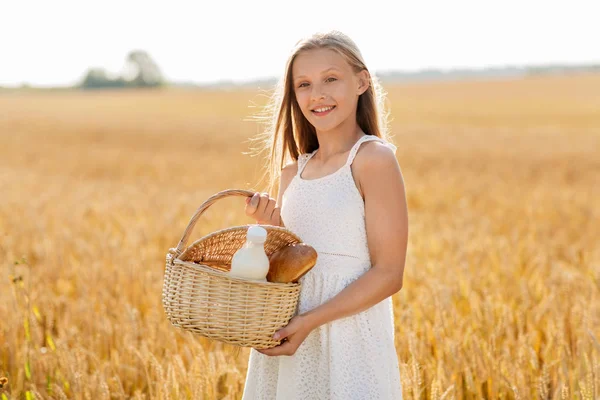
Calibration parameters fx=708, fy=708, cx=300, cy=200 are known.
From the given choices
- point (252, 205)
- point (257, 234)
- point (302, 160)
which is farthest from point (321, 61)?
point (257, 234)

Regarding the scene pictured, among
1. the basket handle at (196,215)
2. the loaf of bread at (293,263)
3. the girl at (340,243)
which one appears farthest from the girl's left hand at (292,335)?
the basket handle at (196,215)

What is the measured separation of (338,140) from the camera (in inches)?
88.7

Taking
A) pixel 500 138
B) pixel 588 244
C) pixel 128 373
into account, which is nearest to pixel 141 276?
pixel 128 373

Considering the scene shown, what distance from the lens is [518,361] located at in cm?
270

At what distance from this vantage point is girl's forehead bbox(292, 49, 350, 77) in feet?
7.00

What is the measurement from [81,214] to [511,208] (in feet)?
16.9

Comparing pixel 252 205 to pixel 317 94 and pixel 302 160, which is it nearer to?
pixel 302 160

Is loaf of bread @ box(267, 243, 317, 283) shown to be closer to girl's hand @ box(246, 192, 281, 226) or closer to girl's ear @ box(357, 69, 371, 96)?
girl's hand @ box(246, 192, 281, 226)

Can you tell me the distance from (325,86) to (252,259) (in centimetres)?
61

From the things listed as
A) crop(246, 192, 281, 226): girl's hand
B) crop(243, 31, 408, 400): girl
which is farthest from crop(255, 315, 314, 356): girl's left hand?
crop(246, 192, 281, 226): girl's hand

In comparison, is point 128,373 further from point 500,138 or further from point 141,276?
point 500,138

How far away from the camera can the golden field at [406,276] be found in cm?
274

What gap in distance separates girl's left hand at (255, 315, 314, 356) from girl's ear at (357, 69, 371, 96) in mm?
763

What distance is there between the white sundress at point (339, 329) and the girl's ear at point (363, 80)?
0.61 ft
